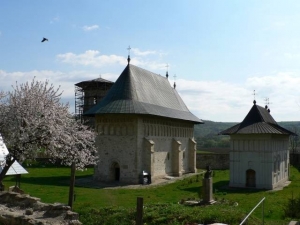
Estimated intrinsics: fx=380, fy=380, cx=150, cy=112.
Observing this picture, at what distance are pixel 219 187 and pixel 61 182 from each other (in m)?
11.6

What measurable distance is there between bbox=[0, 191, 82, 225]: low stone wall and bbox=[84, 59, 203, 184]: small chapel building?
46.3 ft

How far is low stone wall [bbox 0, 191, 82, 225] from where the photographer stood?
12562 mm

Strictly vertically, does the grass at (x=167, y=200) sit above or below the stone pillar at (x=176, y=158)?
below

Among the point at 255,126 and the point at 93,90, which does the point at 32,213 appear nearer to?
the point at 255,126

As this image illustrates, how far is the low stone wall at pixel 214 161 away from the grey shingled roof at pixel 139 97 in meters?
8.62

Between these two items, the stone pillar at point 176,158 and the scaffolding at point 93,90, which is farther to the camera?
the scaffolding at point 93,90

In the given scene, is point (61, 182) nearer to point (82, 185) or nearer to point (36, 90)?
point (82, 185)

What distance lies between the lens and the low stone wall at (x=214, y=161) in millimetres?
44562

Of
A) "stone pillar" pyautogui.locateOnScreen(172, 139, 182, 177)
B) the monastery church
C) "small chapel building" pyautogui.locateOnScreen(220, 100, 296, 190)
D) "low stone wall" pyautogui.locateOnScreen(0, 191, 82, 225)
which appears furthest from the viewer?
"stone pillar" pyautogui.locateOnScreen(172, 139, 182, 177)

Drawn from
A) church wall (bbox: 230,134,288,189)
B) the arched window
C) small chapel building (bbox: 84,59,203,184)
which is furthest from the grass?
small chapel building (bbox: 84,59,203,184)

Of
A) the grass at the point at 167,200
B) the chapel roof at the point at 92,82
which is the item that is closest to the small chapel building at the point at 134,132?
the grass at the point at 167,200

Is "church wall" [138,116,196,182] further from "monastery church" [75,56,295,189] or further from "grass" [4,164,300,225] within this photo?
"grass" [4,164,300,225]

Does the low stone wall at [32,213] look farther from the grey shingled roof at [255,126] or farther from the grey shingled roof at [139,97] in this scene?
the grey shingled roof at [255,126]

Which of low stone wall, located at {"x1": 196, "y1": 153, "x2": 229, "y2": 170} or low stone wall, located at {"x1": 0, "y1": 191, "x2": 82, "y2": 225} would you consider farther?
low stone wall, located at {"x1": 196, "y1": 153, "x2": 229, "y2": 170}
